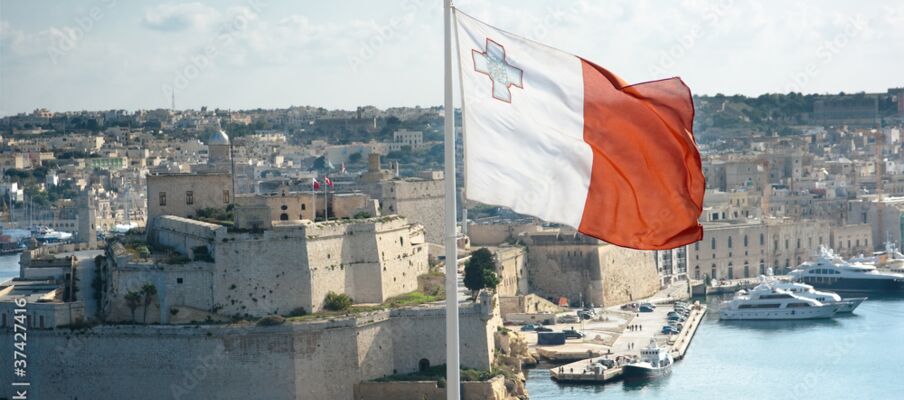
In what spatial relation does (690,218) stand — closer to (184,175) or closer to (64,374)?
(64,374)

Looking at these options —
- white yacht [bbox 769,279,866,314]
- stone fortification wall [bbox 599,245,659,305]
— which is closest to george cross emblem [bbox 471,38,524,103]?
stone fortification wall [bbox 599,245,659,305]

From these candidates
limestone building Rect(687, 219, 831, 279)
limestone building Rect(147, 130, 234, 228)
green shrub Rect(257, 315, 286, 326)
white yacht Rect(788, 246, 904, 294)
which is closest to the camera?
green shrub Rect(257, 315, 286, 326)

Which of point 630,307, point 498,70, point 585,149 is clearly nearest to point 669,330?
point 630,307

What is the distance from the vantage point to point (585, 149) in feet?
31.3

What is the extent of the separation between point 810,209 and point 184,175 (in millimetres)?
35380

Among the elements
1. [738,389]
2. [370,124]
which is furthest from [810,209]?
[370,124]

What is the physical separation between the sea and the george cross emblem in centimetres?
2147

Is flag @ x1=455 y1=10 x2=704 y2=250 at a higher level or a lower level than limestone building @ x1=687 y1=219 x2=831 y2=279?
higher

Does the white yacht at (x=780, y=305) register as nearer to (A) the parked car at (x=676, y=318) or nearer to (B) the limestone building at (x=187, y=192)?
(A) the parked car at (x=676, y=318)

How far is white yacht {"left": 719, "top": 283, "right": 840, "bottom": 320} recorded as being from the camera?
142 ft

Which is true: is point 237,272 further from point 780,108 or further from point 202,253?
point 780,108

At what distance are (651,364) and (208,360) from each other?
11.0 metres

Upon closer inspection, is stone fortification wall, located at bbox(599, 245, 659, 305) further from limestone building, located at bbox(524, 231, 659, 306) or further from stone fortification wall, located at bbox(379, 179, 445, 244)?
stone fortification wall, located at bbox(379, 179, 445, 244)

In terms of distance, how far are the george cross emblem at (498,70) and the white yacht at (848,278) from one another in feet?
132
